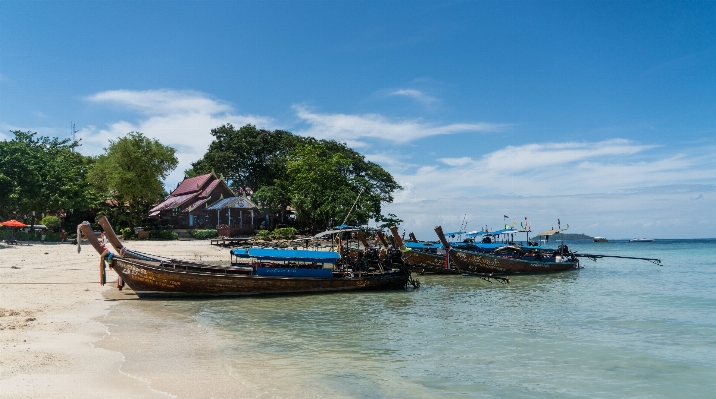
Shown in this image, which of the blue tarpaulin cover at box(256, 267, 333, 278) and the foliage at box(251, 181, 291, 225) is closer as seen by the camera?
the blue tarpaulin cover at box(256, 267, 333, 278)

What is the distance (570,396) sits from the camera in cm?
843

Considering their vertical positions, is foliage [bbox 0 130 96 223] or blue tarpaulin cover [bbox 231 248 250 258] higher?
foliage [bbox 0 130 96 223]

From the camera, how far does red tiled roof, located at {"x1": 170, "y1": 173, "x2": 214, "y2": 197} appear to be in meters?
51.4

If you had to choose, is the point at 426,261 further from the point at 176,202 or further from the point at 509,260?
the point at 176,202

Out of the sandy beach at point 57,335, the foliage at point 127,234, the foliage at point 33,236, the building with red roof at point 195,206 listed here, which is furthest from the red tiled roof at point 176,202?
the sandy beach at point 57,335

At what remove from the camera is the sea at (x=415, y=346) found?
854 centimetres

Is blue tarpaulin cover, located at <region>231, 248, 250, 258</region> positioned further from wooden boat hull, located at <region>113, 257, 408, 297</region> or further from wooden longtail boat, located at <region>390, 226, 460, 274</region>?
wooden longtail boat, located at <region>390, 226, 460, 274</region>

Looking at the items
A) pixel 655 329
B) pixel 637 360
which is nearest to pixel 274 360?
pixel 637 360

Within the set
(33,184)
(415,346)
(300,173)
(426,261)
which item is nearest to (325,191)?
(300,173)

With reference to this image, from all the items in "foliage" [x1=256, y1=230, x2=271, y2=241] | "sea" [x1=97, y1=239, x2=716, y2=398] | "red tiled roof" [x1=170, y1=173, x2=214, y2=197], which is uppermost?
"red tiled roof" [x1=170, y1=173, x2=214, y2=197]

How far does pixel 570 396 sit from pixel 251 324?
27.5 ft

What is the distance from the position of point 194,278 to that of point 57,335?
6521 millimetres

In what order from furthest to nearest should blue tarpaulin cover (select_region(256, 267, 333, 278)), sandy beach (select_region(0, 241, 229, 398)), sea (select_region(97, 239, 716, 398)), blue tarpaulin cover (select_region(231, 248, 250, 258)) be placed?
blue tarpaulin cover (select_region(256, 267, 333, 278))
blue tarpaulin cover (select_region(231, 248, 250, 258))
sea (select_region(97, 239, 716, 398))
sandy beach (select_region(0, 241, 229, 398))

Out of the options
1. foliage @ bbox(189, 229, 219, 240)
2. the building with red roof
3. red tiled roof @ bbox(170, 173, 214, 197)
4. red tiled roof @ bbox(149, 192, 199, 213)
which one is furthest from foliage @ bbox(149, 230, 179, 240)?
red tiled roof @ bbox(170, 173, 214, 197)
